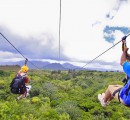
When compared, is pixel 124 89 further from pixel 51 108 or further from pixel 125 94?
pixel 51 108

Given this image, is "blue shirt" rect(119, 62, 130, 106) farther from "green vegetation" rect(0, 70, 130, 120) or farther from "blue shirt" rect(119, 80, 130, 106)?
"green vegetation" rect(0, 70, 130, 120)

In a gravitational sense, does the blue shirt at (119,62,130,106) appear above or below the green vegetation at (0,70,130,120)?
above

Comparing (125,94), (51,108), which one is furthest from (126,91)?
(51,108)

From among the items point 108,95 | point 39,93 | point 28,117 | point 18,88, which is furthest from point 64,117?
point 108,95

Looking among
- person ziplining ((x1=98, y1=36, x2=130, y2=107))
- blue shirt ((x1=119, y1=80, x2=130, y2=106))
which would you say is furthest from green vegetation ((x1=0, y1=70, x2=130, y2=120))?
blue shirt ((x1=119, y1=80, x2=130, y2=106))

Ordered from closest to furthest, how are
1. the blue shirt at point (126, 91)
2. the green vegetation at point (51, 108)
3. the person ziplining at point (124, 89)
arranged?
the blue shirt at point (126, 91) < the person ziplining at point (124, 89) < the green vegetation at point (51, 108)

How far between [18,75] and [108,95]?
4.69 metres

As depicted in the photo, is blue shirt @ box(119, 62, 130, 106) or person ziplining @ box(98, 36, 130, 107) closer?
blue shirt @ box(119, 62, 130, 106)

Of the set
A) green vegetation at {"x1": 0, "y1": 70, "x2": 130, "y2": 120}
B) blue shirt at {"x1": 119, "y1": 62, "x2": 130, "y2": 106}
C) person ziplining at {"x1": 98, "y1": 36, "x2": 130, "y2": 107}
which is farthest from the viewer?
green vegetation at {"x1": 0, "y1": 70, "x2": 130, "y2": 120}

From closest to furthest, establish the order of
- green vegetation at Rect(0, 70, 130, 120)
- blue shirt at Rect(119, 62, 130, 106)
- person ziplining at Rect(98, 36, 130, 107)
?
blue shirt at Rect(119, 62, 130, 106) < person ziplining at Rect(98, 36, 130, 107) < green vegetation at Rect(0, 70, 130, 120)

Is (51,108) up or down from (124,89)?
down

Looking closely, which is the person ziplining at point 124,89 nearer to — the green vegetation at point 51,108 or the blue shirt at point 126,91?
the blue shirt at point 126,91

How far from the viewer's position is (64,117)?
199 ft

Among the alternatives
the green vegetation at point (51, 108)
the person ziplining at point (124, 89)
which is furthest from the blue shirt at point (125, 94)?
the green vegetation at point (51, 108)
